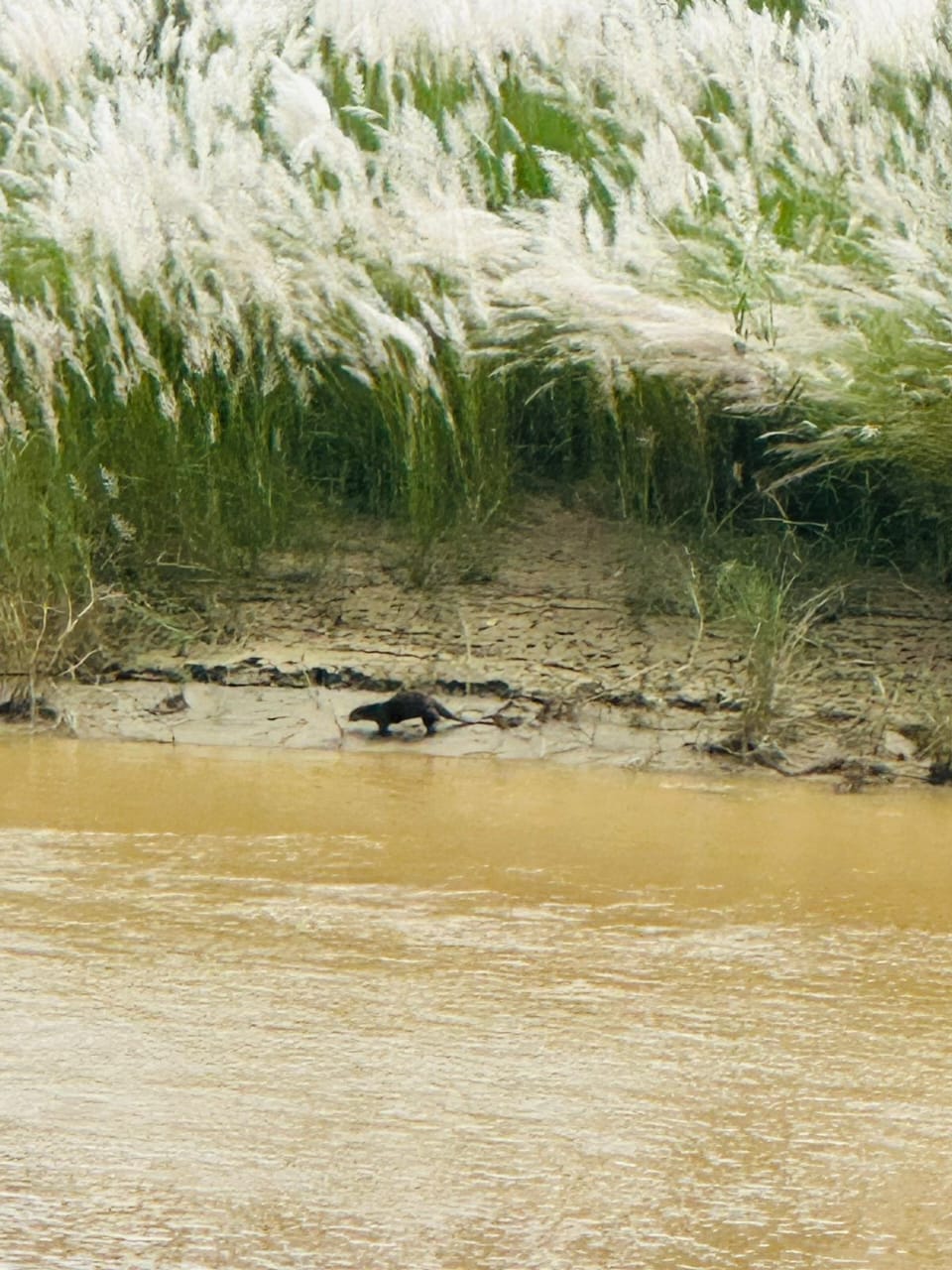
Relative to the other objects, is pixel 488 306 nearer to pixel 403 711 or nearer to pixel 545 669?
pixel 545 669

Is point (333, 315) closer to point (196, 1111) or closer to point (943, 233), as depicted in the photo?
point (943, 233)

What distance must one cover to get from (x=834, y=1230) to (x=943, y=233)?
11.6ft

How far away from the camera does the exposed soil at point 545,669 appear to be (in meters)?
4.25

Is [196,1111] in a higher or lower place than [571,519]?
lower

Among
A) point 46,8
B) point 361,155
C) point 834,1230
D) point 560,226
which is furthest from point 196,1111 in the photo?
point 46,8

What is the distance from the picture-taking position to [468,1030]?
2436 millimetres

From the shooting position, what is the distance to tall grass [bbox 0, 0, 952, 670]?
4758 millimetres

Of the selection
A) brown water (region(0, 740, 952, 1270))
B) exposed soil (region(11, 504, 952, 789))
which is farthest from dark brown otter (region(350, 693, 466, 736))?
brown water (region(0, 740, 952, 1270))

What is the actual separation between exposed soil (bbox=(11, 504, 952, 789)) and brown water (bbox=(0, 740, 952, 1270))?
441 millimetres

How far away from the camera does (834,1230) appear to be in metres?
1.90

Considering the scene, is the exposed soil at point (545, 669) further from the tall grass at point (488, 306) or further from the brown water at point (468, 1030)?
the brown water at point (468, 1030)

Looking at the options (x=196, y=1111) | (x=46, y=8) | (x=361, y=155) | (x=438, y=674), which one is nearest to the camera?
(x=196, y=1111)

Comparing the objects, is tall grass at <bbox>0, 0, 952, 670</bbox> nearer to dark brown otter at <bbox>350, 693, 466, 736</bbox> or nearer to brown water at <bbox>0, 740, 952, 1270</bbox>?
dark brown otter at <bbox>350, 693, 466, 736</bbox>

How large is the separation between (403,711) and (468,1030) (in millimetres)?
1871
